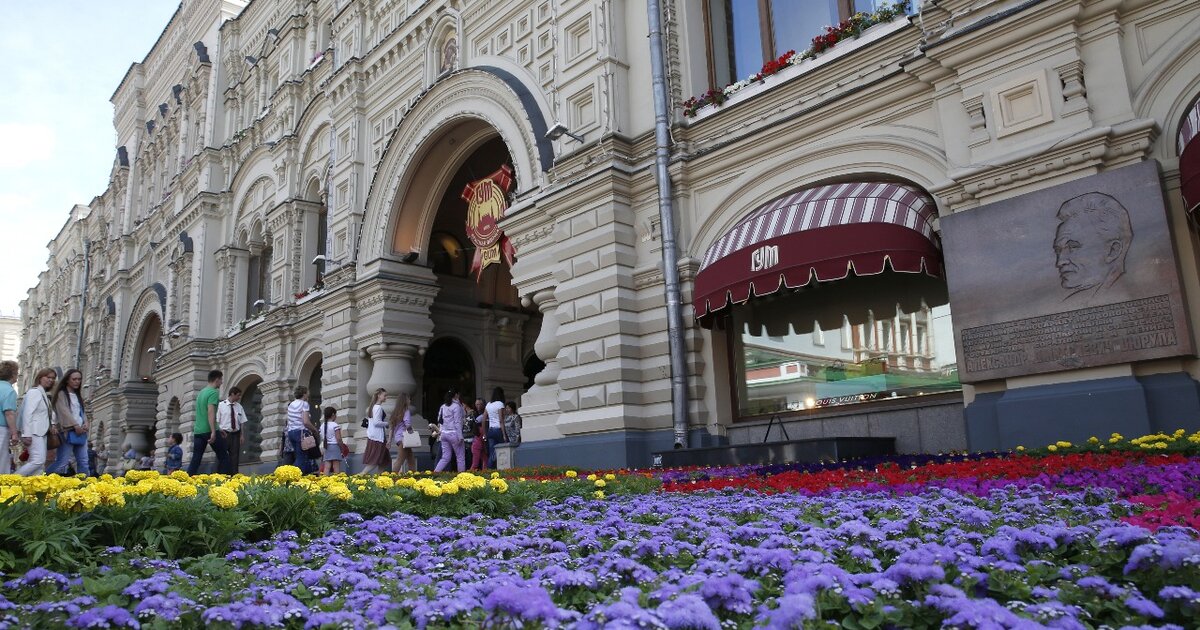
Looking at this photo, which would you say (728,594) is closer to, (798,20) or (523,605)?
(523,605)

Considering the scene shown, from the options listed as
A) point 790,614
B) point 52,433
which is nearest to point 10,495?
point 790,614

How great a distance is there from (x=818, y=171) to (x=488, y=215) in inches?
296

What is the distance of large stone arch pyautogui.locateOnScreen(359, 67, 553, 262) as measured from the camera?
14.7 m

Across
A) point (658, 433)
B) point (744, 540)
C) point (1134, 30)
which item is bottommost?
point (744, 540)

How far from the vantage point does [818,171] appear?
36.2 ft

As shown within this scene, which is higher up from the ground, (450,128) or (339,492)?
(450,128)

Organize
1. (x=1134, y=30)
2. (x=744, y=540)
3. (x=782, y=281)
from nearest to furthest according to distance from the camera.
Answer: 1. (x=744, y=540)
2. (x=1134, y=30)
3. (x=782, y=281)

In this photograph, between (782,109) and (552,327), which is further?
(552,327)

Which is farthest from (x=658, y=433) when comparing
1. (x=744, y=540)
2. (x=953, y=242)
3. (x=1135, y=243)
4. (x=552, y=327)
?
(x=744, y=540)

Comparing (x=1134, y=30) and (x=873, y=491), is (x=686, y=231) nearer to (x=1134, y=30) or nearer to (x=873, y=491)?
(x=1134, y=30)

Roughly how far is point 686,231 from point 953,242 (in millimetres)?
4233

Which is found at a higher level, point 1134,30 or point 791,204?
point 1134,30

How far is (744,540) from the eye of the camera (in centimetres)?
349

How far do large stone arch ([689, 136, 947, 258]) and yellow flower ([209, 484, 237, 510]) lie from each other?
821 cm
